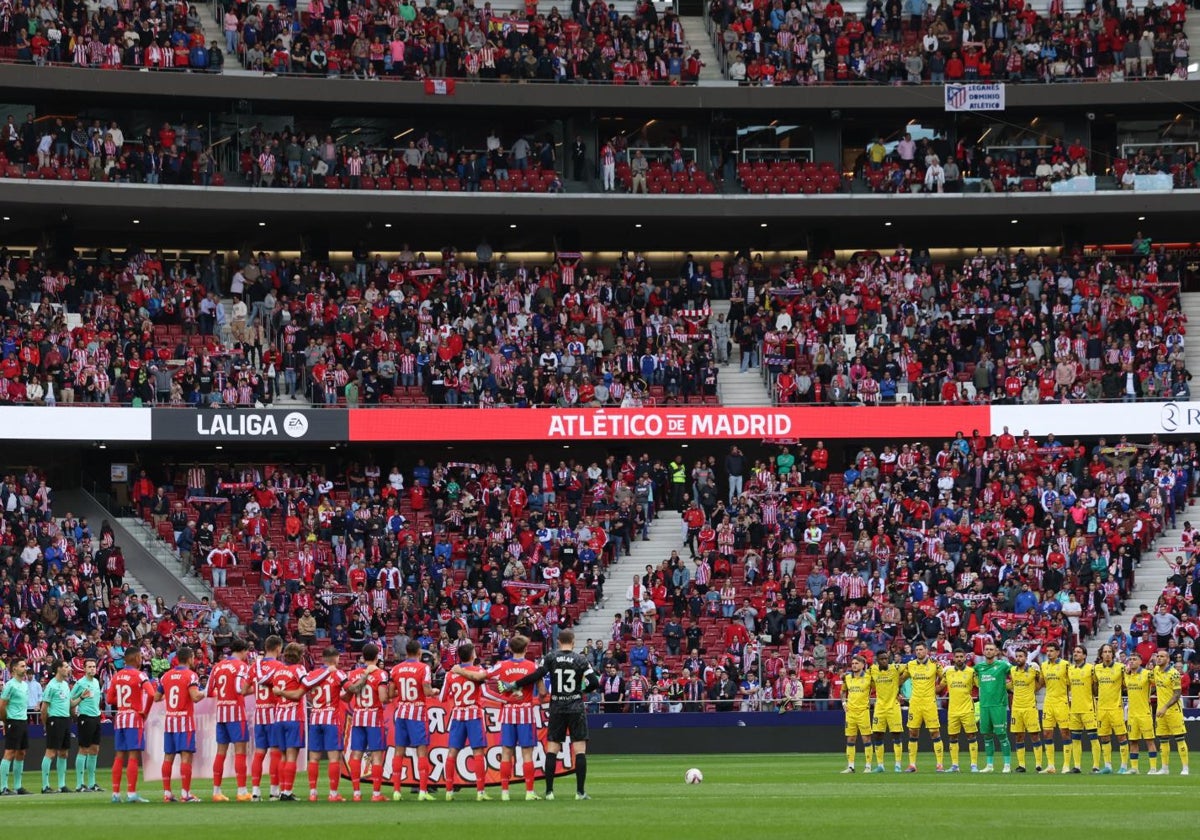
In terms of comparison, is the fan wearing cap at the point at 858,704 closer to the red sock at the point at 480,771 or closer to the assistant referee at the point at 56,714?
the red sock at the point at 480,771

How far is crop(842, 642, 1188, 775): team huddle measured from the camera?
28391 mm

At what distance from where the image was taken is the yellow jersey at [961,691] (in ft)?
95.5

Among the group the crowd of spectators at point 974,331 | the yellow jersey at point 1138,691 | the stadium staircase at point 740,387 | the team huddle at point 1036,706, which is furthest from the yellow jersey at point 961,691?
the stadium staircase at point 740,387

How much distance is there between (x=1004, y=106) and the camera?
53.3 metres

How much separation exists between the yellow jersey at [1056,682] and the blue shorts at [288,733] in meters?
12.7

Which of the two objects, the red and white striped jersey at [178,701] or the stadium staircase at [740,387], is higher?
the stadium staircase at [740,387]

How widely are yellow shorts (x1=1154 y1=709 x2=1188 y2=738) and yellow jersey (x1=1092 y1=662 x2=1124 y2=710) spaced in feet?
2.47

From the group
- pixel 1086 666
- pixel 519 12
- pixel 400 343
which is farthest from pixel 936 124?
pixel 1086 666

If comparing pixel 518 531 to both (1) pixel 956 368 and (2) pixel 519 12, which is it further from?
(2) pixel 519 12

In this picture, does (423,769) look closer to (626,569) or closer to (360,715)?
(360,715)

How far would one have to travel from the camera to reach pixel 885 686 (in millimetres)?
30328

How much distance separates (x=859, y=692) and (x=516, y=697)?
33.0ft

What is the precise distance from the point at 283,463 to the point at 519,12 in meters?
15.4

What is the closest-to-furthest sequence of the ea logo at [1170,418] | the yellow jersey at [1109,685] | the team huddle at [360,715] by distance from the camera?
the team huddle at [360,715] → the yellow jersey at [1109,685] → the ea logo at [1170,418]
